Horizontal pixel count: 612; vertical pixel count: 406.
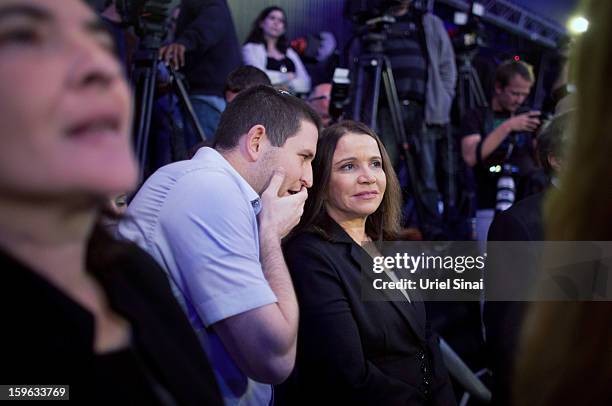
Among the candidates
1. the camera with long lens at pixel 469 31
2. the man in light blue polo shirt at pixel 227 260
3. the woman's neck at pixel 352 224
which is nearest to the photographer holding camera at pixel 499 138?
the camera with long lens at pixel 469 31

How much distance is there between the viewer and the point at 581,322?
2.06 ft

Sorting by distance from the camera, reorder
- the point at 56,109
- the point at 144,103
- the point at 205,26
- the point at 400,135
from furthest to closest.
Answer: the point at 400,135 → the point at 205,26 → the point at 144,103 → the point at 56,109

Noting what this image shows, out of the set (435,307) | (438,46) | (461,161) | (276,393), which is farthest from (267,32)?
(276,393)

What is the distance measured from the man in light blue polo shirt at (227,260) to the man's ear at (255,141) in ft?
0.55

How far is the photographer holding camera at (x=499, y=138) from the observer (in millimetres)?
3320

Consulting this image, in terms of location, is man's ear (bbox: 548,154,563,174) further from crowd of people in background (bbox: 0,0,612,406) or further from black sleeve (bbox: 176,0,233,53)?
black sleeve (bbox: 176,0,233,53)

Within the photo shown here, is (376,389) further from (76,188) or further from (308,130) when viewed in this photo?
(76,188)

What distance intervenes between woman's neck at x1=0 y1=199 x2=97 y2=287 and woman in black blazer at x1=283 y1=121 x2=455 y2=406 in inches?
A: 46.8

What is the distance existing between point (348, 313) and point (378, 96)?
2.30m

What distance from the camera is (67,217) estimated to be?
0.56m

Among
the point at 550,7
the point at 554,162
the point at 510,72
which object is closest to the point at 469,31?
the point at 510,72

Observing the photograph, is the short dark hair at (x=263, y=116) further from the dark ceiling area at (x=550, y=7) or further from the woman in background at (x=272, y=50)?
the dark ceiling area at (x=550, y=7)

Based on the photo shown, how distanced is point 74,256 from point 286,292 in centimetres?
80

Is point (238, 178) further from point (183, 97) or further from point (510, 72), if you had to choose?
point (510, 72)
